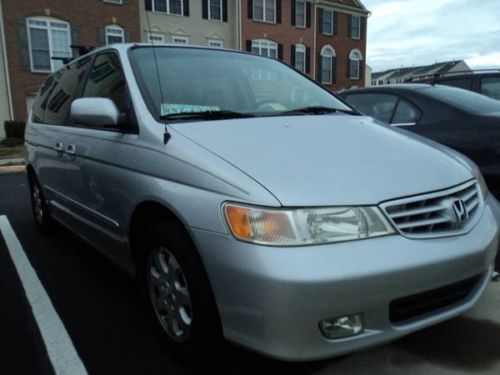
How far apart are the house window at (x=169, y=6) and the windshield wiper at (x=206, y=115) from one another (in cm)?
2014

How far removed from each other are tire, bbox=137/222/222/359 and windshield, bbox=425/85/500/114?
3.51 meters

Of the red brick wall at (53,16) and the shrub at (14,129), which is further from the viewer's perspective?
the red brick wall at (53,16)

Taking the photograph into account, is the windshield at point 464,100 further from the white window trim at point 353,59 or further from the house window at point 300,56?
the white window trim at point 353,59

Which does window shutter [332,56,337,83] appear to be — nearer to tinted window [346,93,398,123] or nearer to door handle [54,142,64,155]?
tinted window [346,93,398,123]

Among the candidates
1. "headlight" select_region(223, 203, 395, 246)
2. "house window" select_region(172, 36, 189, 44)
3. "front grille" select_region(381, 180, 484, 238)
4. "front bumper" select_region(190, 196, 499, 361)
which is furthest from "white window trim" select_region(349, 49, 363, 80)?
"headlight" select_region(223, 203, 395, 246)

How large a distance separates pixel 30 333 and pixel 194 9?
21724 millimetres

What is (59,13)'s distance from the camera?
60.0ft

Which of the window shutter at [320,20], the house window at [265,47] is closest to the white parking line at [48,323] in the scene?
the house window at [265,47]

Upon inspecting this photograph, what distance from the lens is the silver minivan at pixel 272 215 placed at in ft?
6.01

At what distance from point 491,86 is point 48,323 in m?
6.66

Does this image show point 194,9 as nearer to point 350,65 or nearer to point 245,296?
point 350,65

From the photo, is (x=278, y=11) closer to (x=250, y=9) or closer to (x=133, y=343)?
(x=250, y=9)

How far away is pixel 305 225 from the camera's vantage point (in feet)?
6.10

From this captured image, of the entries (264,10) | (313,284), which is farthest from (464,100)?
(264,10)
